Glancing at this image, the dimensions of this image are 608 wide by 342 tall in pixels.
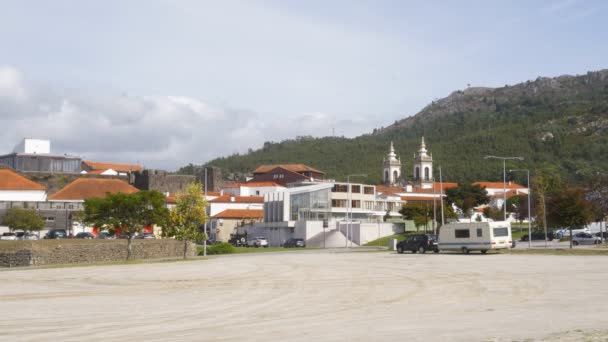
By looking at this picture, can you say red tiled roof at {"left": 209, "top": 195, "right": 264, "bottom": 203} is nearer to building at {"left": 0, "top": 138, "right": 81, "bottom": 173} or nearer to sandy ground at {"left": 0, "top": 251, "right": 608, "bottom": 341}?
building at {"left": 0, "top": 138, "right": 81, "bottom": 173}

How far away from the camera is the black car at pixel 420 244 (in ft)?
199

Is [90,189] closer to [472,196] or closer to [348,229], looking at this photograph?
[348,229]

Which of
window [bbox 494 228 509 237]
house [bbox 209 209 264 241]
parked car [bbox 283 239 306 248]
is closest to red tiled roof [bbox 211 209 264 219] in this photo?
house [bbox 209 209 264 241]

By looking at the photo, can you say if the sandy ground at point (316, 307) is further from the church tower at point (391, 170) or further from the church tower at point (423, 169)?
the church tower at point (391, 170)

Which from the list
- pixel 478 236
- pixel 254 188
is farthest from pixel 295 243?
pixel 254 188

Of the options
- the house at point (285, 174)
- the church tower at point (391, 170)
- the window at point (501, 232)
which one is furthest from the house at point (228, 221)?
the church tower at point (391, 170)

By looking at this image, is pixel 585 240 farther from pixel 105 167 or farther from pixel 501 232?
pixel 105 167

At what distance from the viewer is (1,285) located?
32125 millimetres

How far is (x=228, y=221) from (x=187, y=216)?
5138 centimetres

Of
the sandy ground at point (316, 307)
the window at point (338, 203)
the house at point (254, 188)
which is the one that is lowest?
the sandy ground at point (316, 307)

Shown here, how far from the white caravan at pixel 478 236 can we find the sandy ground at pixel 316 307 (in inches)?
789

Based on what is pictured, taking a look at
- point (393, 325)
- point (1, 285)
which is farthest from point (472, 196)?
point (393, 325)

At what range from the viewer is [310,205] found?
101m

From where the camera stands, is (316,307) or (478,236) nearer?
(316,307)
